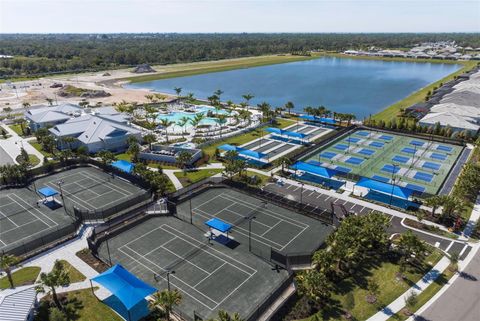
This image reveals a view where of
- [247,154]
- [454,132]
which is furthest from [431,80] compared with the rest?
[247,154]

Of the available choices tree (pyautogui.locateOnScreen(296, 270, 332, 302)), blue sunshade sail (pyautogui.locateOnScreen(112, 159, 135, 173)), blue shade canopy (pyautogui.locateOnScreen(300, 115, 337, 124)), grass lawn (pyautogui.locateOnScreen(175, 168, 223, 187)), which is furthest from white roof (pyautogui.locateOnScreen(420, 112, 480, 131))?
blue sunshade sail (pyautogui.locateOnScreen(112, 159, 135, 173))

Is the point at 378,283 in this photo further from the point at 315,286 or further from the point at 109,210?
the point at 109,210

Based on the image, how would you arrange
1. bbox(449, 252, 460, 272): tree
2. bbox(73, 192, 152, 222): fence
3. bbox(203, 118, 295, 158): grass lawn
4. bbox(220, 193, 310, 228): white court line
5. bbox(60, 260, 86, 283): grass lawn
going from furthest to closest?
bbox(203, 118, 295, 158): grass lawn → bbox(73, 192, 152, 222): fence → bbox(220, 193, 310, 228): white court line → bbox(449, 252, 460, 272): tree → bbox(60, 260, 86, 283): grass lawn

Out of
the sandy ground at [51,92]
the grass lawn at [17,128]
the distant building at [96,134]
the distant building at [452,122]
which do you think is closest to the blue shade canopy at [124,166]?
the distant building at [96,134]

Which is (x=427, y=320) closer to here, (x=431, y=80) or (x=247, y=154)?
(x=247, y=154)

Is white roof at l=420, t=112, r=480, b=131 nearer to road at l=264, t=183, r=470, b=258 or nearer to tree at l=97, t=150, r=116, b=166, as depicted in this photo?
road at l=264, t=183, r=470, b=258

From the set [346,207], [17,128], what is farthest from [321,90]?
[17,128]
